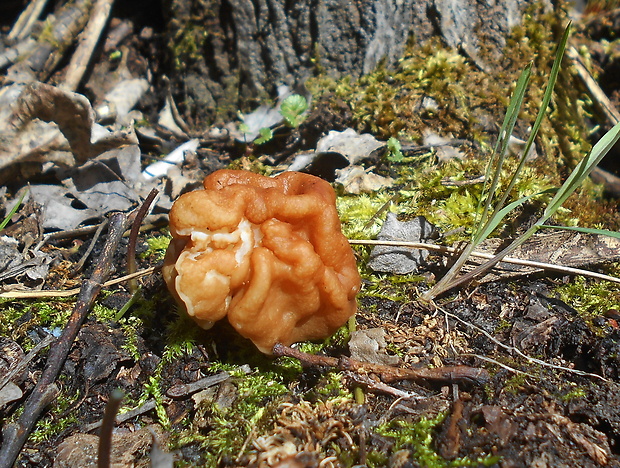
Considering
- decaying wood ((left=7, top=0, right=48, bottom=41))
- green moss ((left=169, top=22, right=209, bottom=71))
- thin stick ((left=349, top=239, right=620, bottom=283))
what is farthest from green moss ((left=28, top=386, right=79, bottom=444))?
decaying wood ((left=7, top=0, right=48, bottom=41))

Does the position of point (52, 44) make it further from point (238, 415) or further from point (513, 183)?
point (513, 183)

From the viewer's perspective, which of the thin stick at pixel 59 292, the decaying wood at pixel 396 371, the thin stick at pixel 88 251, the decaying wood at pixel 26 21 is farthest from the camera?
the decaying wood at pixel 26 21

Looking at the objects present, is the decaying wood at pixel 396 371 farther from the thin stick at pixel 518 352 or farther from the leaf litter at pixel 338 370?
the thin stick at pixel 518 352

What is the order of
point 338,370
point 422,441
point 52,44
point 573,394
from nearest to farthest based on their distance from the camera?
point 422,441 → point 573,394 → point 338,370 → point 52,44

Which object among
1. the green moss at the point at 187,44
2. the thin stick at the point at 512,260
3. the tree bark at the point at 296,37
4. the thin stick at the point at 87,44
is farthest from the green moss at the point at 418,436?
the thin stick at the point at 87,44

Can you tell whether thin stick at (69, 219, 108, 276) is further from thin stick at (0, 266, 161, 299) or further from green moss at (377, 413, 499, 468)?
green moss at (377, 413, 499, 468)

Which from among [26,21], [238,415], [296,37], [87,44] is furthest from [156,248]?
[26,21]
